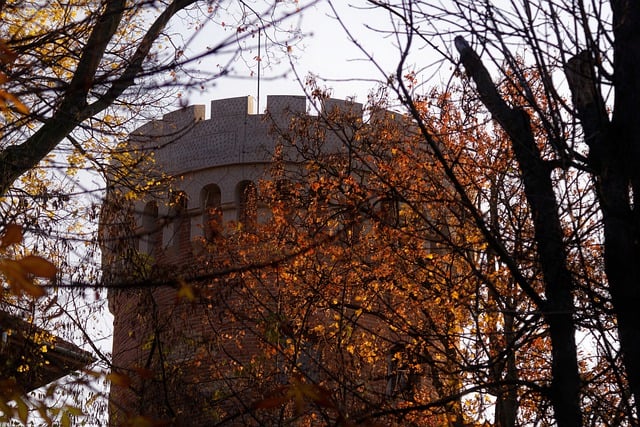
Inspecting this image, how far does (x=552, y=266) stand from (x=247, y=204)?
1244 centimetres

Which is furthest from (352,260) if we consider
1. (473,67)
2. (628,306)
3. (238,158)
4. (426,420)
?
(628,306)

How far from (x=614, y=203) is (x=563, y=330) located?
798 millimetres

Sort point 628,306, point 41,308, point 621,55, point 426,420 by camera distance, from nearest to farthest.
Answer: point 628,306
point 621,55
point 41,308
point 426,420

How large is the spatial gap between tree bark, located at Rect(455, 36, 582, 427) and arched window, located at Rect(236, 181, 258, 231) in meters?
11.5

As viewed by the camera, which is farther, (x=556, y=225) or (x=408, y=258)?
(x=408, y=258)

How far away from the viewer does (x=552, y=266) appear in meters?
5.73

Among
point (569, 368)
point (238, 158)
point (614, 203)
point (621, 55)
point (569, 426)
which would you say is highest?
point (238, 158)

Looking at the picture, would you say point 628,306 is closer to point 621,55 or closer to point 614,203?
point 614,203

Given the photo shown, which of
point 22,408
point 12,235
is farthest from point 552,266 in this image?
point 12,235

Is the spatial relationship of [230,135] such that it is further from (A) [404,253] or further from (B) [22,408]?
(B) [22,408]

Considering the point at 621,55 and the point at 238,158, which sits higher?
the point at 238,158

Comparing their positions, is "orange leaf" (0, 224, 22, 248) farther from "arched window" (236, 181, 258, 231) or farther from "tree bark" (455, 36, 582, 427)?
"arched window" (236, 181, 258, 231)

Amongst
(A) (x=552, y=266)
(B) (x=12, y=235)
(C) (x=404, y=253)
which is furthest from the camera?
(C) (x=404, y=253)

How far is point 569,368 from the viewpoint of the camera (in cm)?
552
